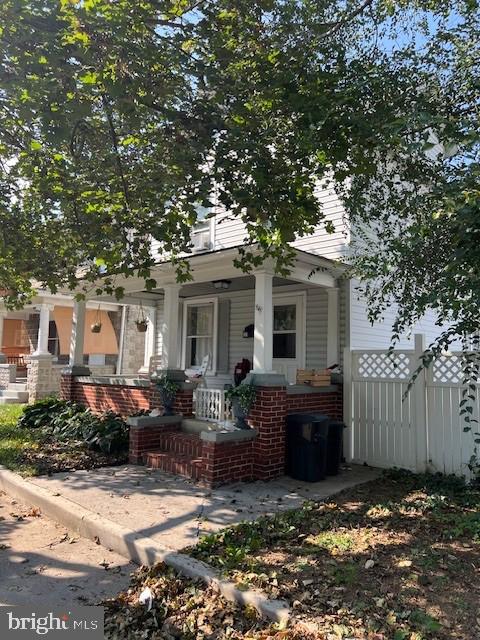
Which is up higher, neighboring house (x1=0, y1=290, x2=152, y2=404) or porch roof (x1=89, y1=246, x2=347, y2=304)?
porch roof (x1=89, y1=246, x2=347, y2=304)

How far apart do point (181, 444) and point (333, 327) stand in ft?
11.5

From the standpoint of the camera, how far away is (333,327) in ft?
28.8

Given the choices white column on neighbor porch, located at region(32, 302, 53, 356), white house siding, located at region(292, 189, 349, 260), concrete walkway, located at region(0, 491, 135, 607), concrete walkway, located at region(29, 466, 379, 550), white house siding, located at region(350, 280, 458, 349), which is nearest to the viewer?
concrete walkway, located at region(0, 491, 135, 607)

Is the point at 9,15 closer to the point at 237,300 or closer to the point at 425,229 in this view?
the point at 425,229

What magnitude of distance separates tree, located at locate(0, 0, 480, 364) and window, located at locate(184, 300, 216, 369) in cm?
503

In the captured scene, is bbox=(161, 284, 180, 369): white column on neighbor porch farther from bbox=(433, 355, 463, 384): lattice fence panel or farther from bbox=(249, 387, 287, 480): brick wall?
bbox=(433, 355, 463, 384): lattice fence panel

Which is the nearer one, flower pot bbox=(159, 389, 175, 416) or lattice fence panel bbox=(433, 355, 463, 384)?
lattice fence panel bbox=(433, 355, 463, 384)

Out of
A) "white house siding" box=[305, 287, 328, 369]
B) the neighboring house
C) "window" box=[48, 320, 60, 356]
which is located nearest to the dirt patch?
"white house siding" box=[305, 287, 328, 369]

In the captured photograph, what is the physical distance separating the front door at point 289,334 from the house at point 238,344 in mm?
22

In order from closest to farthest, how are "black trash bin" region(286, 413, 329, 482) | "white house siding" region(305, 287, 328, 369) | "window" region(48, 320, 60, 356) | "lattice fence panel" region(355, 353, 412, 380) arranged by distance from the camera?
"black trash bin" region(286, 413, 329, 482) < "lattice fence panel" region(355, 353, 412, 380) < "white house siding" region(305, 287, 328, 369) < "window" region(48, 320, 60, 356)

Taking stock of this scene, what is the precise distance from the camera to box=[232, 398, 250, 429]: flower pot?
274 inches

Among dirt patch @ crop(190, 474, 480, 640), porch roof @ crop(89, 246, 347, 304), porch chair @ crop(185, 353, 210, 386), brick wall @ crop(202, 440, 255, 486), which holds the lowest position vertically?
dirt patch @ crop(190, 474, 480, 640)

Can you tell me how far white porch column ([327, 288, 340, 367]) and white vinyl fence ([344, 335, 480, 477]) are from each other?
450mm

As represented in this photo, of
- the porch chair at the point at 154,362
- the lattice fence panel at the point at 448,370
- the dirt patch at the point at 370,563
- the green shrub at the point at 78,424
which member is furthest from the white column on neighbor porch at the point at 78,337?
the lattice fence panel at the point at 448,370
